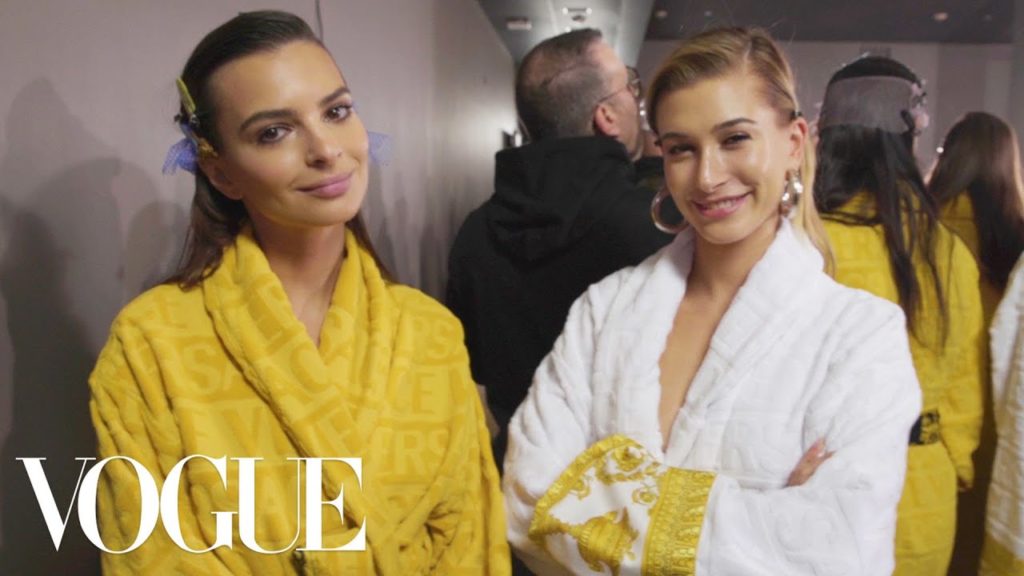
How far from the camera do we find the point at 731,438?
3.02 feet

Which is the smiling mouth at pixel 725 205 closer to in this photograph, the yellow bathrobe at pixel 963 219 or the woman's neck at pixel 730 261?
the woman's neck at pixel 730 261

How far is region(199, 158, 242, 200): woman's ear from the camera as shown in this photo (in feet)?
3.09

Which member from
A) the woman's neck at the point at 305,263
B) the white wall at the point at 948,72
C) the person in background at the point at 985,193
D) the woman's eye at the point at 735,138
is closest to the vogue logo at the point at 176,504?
the woman's neck at the point at 305,263

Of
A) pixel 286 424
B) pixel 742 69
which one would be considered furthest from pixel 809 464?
pixel 286 424

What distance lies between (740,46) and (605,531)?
0.62 metres

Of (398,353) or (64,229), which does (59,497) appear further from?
(398,353)

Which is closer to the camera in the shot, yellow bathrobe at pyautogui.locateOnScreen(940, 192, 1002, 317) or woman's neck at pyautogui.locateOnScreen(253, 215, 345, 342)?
woman's neck at pyautogui.locateOnScreen(253, 215, 345, 342)

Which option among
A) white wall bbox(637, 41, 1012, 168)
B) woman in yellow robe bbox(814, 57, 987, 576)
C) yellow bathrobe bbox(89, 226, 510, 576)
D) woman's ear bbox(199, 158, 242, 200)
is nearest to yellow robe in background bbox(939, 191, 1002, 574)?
woman in yellow robe bbox(814, 57, 987, 576)

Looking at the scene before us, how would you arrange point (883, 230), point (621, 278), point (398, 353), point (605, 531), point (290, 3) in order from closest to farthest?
point (605, 531)
point (398, 353)
point (621, 278)
point (883, 230)
point (290, 3)

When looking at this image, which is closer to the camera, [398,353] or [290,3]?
[398,353]

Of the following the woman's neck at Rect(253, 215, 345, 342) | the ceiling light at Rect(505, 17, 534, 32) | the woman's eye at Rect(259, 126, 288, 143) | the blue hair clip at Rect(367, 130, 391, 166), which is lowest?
the woman's neck at Rect(253, 215, 345, 342)

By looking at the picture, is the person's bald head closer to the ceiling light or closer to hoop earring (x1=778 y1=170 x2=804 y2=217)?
hoop earring (x1=778 y1=170 x2=804 y2=217)

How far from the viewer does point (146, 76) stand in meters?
1.08

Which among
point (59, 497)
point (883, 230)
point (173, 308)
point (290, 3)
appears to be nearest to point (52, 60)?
point (173, 308)
